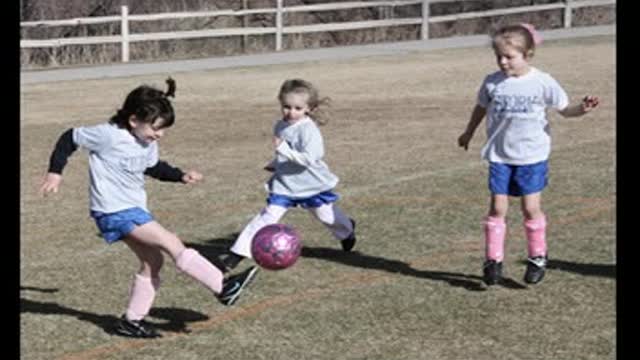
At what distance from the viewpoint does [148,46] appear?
35125 millimetres

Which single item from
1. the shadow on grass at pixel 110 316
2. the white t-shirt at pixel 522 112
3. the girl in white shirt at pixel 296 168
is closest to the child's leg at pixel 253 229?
the girl in white shirt at pixel 296 168

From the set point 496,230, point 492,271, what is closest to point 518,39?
point 496,230

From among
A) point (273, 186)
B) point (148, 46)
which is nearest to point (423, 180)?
point (273, 186)

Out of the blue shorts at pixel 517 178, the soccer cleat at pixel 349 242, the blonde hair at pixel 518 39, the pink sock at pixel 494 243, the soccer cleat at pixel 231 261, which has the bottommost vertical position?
the soccer cleat at pixel 231 261

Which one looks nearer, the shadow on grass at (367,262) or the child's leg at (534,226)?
the child's leg at (534,226)

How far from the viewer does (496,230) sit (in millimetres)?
9031

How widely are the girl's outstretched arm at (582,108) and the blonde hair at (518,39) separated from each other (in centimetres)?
47

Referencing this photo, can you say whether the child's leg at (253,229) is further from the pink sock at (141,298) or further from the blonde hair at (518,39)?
the blonde hair at (518,39)

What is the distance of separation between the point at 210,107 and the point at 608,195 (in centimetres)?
1046

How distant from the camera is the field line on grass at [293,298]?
7770 mm

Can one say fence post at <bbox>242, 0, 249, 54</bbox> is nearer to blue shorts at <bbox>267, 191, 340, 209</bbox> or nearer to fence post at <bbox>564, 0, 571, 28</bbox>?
fence post at <bbox>564, 0, 571, 28</bbox>

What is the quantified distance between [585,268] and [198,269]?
120 inches

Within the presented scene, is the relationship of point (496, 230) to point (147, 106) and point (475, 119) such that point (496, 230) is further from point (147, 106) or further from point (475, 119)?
point (147, 106)

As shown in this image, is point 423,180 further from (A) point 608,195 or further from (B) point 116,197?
(B) point 116,197
